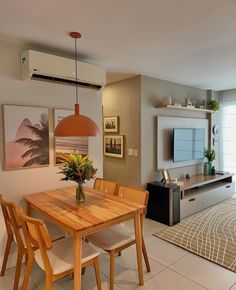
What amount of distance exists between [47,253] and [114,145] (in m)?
2.72

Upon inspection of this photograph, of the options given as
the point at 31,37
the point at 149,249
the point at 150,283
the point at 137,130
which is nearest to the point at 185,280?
the point at 150,283

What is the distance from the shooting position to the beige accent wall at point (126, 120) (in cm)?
381

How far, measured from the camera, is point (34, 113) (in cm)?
256

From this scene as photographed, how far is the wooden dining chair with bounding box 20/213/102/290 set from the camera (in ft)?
5.11

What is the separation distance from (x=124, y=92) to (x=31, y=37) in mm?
2006

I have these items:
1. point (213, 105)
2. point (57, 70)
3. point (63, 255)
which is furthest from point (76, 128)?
point (213, 105)

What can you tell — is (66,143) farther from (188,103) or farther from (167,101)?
(188,103)

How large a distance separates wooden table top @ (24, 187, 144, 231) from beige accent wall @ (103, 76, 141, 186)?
1.40 metres

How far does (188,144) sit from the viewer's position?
4484 millimetres

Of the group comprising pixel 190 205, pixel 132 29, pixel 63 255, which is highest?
pixel 132 29

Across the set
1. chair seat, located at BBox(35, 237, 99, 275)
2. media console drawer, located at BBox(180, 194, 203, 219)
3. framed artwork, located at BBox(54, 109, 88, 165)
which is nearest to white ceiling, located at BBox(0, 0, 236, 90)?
framed artwork, located at BBox(54, 109, 88, 165)

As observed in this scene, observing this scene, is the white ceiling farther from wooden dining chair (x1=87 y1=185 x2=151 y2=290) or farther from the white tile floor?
the white tile floor

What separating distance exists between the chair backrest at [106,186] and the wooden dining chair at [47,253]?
83 cm

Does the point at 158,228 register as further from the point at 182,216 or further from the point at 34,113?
the point at 34,113
